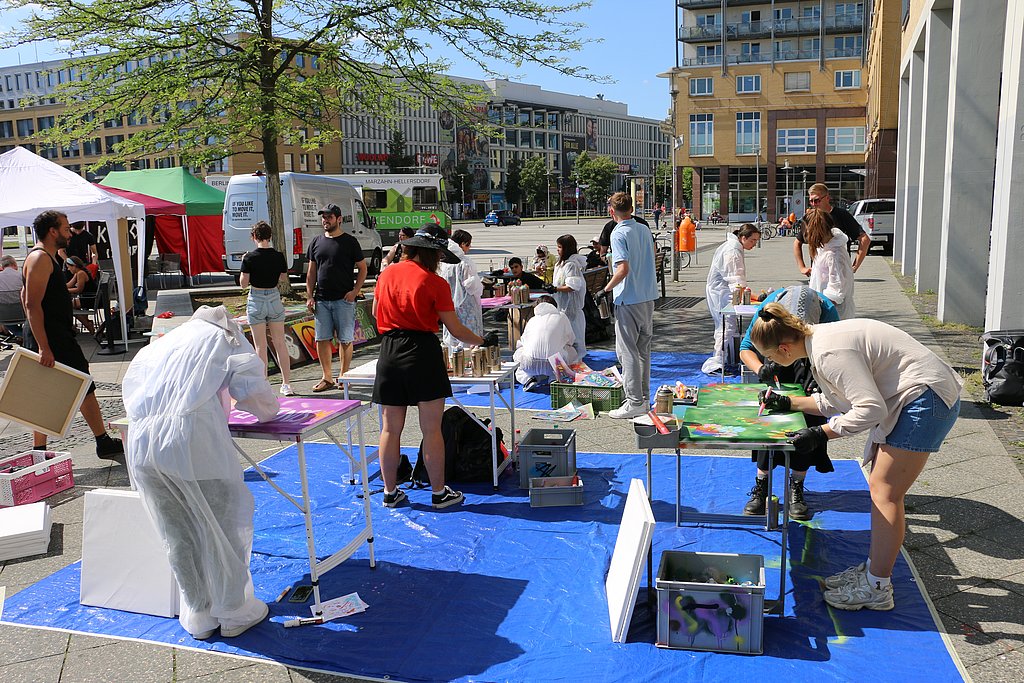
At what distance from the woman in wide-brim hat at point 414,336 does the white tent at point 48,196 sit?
7.91 m

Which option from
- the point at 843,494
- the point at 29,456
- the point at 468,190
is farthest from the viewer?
the point at 468,190

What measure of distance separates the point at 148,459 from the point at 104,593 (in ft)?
3.88

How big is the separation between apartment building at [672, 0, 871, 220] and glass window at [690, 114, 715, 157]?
0.23 feet

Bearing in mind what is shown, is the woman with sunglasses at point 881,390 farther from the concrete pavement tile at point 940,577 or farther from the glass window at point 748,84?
the glass window at point 748,84

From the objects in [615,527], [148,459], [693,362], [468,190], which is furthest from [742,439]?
[468,190]

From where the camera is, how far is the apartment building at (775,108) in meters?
56.8

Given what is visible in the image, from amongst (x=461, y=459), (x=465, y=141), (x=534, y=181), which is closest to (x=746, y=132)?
(x=534, y=181)

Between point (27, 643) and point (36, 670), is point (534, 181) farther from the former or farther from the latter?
point (36, 670)

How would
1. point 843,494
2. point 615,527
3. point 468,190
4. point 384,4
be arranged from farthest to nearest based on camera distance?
point 468,190, point 384,4, point 843,494, point 615,527

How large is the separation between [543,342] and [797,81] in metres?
55.1

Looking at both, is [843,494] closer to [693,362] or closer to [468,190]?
[693,362]

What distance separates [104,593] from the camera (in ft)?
13.9

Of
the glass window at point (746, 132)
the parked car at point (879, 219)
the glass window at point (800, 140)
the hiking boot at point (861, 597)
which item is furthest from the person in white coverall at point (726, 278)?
the glass window at point (800, 140)

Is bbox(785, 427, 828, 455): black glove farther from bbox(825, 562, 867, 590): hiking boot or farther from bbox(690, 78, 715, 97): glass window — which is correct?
bbox(690, 78, 715, 97): glass window
